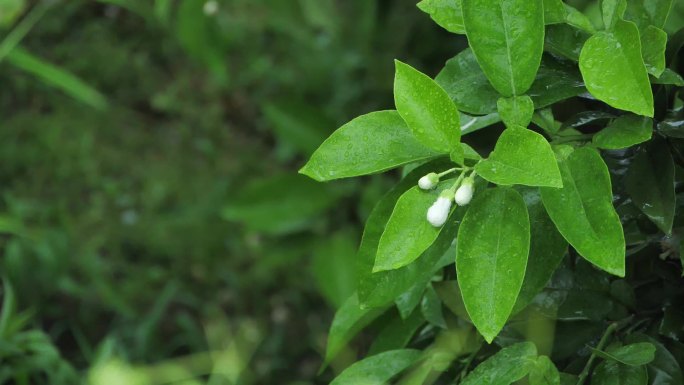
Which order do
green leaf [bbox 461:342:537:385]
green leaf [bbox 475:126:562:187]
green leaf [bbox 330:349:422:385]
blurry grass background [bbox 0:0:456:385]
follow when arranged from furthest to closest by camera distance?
blurry grass background [bbox 0:0:456:385] → green leaf [bbox 330:349:422:385] → green leaf [bbox 461:342:537:385] → green leaf [bbox 475:126:562:187]

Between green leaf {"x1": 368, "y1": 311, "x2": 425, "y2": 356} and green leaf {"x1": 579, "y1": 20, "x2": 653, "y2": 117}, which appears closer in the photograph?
green leaf {"x1": 579, "y1": 20, "x2": 653, "y2": 117}

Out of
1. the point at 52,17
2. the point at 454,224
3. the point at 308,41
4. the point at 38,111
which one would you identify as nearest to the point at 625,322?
the point at 454,224

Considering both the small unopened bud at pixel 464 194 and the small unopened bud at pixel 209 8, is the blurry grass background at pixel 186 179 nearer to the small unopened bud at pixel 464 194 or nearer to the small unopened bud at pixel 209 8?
the small unopened bud at pixel 209 8

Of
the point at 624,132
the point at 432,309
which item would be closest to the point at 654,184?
the point at 624,132

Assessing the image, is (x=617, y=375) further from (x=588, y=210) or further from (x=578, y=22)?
(x=578, y=22)

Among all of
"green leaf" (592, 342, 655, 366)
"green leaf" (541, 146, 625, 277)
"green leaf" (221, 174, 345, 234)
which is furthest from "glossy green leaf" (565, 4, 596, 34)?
"green leaf" (221, 174, 345, 234)

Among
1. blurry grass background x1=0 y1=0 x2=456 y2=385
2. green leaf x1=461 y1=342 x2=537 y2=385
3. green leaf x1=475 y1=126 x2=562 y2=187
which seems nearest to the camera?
green leaf x1=475 y1=126 x2=562 y2=187

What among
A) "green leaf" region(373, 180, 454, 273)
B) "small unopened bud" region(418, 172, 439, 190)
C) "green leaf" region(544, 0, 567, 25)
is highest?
"green leaf" region(544, 0, 567, 25)

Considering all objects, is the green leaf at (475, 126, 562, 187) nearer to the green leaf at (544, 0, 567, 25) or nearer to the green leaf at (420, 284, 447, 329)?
the green leaf at (544, 0, 567, 25)
